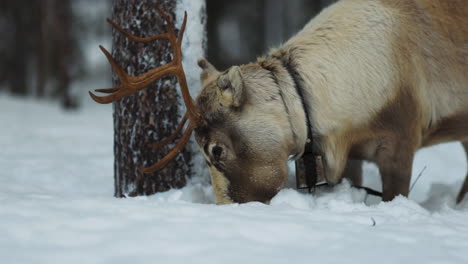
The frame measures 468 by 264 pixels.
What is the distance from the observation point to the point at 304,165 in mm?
3057

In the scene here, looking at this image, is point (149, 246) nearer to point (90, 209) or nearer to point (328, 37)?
point (90, 209)

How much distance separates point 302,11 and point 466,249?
13483 millimetres

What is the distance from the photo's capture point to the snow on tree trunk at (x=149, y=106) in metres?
3.20

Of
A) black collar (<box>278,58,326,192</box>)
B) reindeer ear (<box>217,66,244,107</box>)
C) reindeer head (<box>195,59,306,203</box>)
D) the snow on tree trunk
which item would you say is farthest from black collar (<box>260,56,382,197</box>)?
the snow on tree trunk

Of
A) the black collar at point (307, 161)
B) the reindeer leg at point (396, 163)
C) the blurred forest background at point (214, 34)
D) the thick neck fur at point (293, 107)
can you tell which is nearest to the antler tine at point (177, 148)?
the thick neck fur at point (293, 107)

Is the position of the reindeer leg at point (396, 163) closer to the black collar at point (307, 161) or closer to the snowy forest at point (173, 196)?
the snowy forest at point (173, 196)

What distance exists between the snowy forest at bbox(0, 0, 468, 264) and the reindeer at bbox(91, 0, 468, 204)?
0.10 feet

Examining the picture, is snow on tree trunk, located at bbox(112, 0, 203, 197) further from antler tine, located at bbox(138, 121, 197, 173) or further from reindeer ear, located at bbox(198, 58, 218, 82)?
antler tine, located at bbox(138, 121, 197, 173)

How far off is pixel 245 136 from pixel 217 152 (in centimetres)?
19

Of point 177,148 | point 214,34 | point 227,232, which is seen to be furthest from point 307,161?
point 214,34

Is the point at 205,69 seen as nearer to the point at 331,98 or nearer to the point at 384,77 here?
the point at 331,98

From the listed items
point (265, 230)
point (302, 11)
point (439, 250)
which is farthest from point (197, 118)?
point (302, 11)

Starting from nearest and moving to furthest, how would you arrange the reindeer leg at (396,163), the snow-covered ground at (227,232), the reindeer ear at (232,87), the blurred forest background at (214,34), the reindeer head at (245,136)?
the snow-covered ground at (227,232) < the reindeer ear at (232,87) < the reindeer head at (245,136) < the reindeer leg at (396,163) < the blurred forest background at (214,34)

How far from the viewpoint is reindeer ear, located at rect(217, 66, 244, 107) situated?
2.79m
